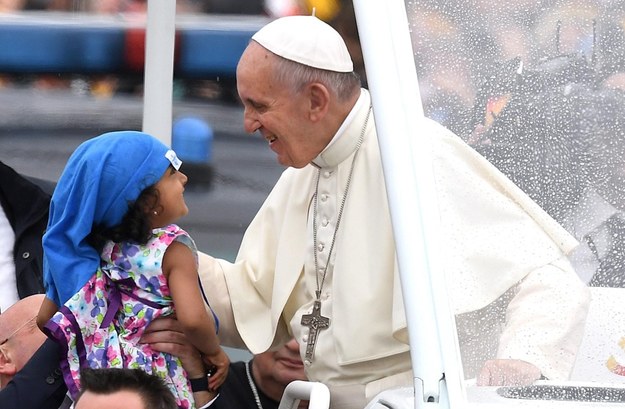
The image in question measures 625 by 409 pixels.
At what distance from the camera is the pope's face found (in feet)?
10.3

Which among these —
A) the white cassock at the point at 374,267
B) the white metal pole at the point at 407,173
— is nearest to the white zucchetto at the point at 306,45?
the white cassock at the point at 374,267

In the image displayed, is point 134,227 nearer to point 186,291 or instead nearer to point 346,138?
point 186,291

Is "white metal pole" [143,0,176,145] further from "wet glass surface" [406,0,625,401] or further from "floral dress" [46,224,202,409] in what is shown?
"wet glass surface" [406,0,625,401]

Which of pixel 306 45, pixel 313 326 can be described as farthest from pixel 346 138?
pixel 313 326

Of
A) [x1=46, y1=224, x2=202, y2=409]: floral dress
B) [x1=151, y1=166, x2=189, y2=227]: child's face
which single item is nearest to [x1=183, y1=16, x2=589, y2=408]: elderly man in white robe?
[x1=151, y1=166, x2=189, y2=227]: child's face

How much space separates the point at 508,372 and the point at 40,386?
1313 mm

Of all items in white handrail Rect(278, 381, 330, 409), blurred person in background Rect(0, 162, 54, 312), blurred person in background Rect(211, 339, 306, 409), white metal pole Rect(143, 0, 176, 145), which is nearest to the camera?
white handrail Rect(278, 381, 330, 409)

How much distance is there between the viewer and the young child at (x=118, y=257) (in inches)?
116

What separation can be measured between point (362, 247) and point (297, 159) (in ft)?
0.87

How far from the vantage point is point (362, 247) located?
3113mm

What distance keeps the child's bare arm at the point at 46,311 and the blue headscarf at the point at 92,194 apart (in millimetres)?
81

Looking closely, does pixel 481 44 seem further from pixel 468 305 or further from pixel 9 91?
pixel 9 91

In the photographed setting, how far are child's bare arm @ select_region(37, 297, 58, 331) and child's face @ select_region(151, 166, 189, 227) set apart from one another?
0.32 m

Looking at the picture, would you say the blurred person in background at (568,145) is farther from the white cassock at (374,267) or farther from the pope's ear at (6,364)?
the pope's ear at (6,364)
